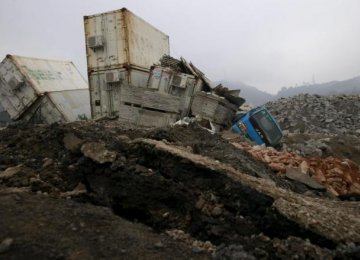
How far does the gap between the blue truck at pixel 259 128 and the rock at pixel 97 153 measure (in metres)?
6.68

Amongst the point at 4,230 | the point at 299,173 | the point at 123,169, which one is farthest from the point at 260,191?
the point at 299,173

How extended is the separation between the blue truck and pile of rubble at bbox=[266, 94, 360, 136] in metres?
6.57

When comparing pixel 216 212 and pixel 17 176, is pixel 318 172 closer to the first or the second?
pixel 216 212

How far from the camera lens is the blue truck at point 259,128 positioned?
10.6 metres

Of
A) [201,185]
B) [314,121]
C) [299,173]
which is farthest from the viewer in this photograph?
[314,121]

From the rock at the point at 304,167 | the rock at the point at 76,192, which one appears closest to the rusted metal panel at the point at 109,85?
the rock at the point at 304,167

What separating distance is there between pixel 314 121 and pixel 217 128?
377 inches

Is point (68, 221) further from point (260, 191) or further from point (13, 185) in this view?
point (260, 191)

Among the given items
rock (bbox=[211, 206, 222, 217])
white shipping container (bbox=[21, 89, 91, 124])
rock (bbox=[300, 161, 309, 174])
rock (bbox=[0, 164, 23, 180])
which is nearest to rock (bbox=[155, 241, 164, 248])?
rock (bbox=[211, 206, 222, 217])

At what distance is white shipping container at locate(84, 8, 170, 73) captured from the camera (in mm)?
10953

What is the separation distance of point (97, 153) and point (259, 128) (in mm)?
7051

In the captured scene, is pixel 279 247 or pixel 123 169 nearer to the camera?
pixel 279 247

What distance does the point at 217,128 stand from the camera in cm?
1089

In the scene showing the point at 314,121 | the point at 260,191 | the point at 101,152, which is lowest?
the point at 314,121
